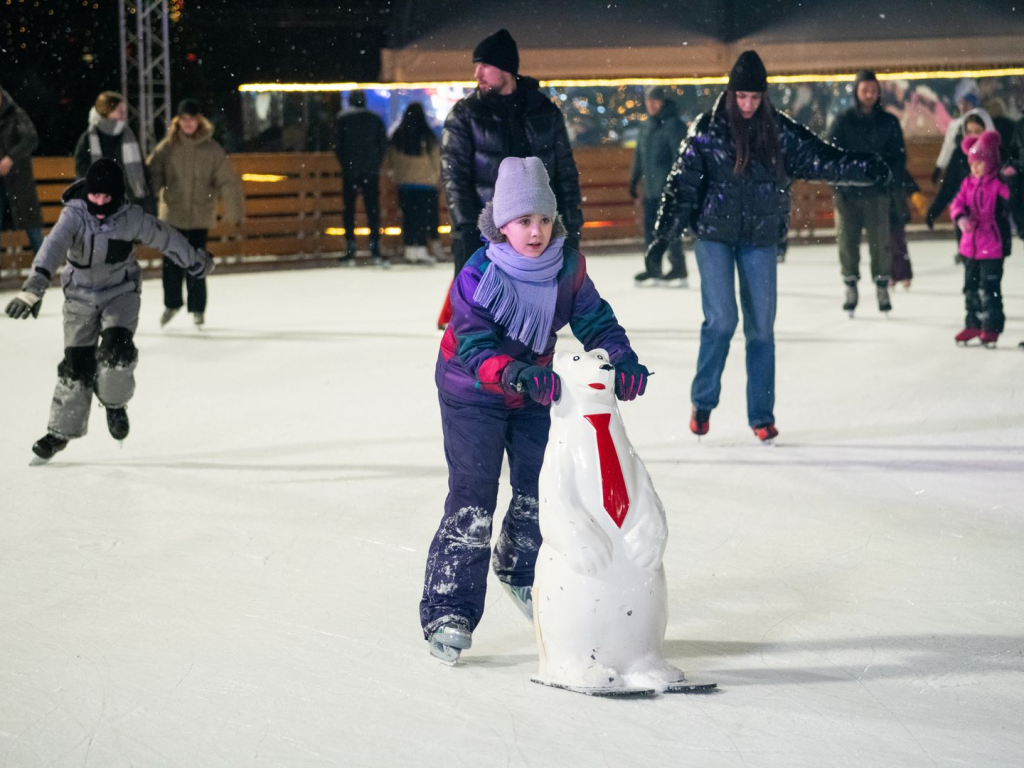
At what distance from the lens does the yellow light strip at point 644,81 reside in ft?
58.3

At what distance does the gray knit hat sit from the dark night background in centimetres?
1301

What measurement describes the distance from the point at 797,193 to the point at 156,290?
8205 millimetres

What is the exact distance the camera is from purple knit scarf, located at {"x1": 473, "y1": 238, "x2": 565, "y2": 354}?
10.6 ft

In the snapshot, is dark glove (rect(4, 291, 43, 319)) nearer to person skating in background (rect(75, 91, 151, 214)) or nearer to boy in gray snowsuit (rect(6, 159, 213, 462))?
boy in gray snowsuit (rect(6, 159, 213, 462))

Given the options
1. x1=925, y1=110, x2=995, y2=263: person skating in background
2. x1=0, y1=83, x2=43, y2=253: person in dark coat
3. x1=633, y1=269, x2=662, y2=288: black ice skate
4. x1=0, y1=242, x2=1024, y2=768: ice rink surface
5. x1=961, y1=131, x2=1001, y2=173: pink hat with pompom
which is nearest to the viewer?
x1=0, y1=242, x2=1024, y2=768: ice rink surface

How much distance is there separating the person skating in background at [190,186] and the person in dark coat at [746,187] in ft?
14.5

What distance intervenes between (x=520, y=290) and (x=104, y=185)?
8.69 ft

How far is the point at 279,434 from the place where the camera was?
6.12 meters

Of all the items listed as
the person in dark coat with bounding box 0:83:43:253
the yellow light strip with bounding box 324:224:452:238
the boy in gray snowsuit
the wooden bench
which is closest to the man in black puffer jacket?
the boy in gray snowsuit

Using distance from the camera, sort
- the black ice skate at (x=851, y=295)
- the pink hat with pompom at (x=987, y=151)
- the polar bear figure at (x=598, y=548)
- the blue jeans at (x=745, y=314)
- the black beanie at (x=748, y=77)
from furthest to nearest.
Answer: the black ice skate at (x=851, y=295)
the pink hat with pompom at (x=987, y=151)
the blue jeans at (x=745, y=314)
the black beanie at (x=748, y=77)
the polar bear figure at (x=598, y=548)

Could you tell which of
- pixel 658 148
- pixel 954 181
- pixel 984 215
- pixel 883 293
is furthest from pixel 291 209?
pixel 984 215

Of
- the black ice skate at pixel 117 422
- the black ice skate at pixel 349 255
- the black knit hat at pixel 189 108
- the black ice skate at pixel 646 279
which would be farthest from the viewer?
the black ice skate at pixel 349 255

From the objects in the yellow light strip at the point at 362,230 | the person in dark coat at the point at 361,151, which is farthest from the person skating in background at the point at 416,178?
the yellow light strip at the point at 362,230

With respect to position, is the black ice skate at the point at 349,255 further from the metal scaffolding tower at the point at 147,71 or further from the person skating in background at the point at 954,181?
the person skating in background at the point at 954,181
